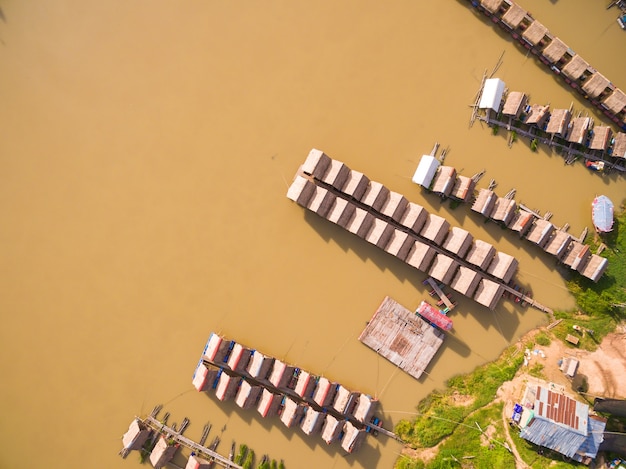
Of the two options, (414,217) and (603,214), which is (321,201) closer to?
(414,217)

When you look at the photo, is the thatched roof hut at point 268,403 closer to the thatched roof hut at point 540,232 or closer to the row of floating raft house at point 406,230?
the row of floating raft house at point 406,230

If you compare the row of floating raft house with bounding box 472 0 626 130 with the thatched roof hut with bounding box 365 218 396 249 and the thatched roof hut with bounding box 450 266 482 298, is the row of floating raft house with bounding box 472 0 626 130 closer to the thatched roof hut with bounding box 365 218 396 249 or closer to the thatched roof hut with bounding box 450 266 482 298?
the thatched roof hut with bounding box 450 266 482 298

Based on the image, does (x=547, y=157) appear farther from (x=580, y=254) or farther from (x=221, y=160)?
(x=221, y=160)

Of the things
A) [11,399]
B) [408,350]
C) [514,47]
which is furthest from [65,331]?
[514,47]

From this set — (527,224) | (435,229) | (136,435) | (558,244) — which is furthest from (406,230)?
(136,435)

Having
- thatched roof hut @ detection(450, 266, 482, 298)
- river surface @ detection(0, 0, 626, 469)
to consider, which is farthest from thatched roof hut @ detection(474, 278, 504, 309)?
river surface @ detection(0, 0, 626, 469)

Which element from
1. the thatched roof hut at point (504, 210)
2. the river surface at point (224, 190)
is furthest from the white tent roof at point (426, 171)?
the thatched roof hut at point (504, 210)
